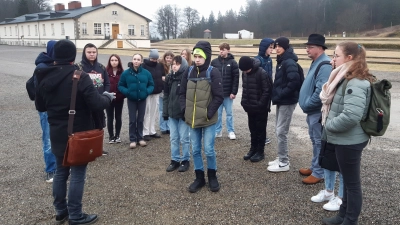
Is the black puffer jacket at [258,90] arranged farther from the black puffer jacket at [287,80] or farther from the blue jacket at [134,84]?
the blue jacket at [134,84]

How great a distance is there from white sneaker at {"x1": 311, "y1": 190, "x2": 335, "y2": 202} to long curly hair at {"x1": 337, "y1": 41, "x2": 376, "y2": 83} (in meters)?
1.64

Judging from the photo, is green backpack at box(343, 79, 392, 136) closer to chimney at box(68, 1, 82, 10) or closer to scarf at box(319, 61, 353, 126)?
scarf at box(319, 61, 353, 126)

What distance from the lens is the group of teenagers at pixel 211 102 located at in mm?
3596

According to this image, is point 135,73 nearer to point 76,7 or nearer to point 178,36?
point 76,7

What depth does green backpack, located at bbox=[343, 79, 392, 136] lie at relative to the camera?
11.2 ft

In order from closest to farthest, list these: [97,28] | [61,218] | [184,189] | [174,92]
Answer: [61,218] → [184,189] → [174,92] → [97,28]

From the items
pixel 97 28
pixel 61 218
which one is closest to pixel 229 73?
pixel 61 218

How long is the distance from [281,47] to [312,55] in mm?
670

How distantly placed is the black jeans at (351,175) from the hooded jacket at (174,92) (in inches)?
109

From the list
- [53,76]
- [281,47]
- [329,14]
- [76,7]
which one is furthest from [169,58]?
[329,14]

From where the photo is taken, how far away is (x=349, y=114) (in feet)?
11.2

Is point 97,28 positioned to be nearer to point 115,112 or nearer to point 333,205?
point 115,112

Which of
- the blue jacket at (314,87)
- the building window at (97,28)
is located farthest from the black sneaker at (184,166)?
the building window at (97,28)

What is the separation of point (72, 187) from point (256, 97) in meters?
3.31
